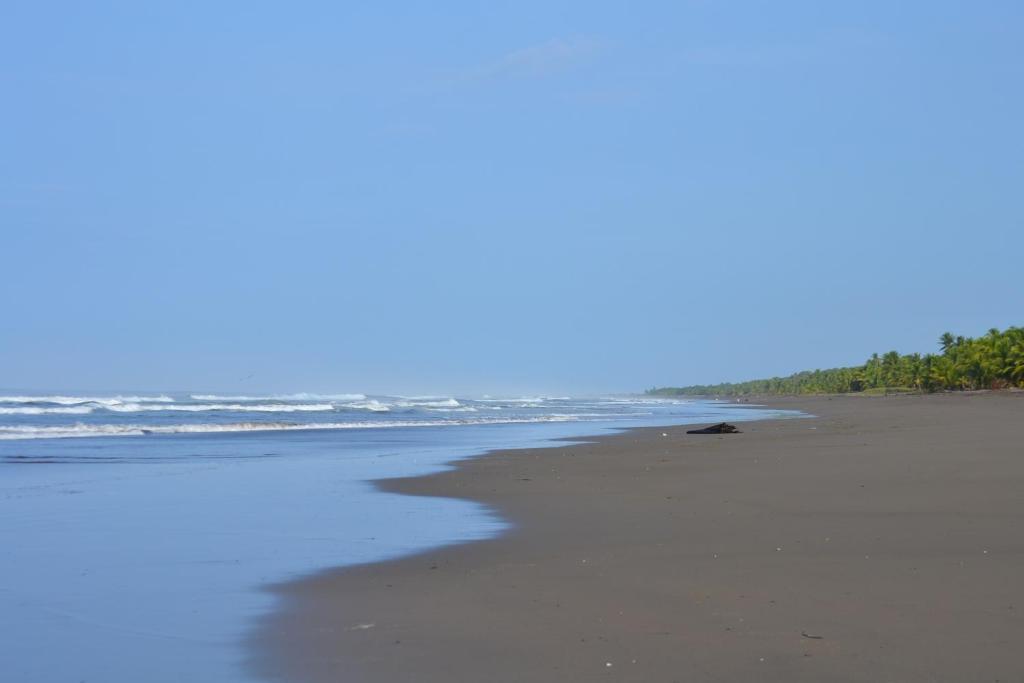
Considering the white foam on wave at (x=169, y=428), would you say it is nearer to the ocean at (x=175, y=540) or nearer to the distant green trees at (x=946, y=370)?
the ocean at (x=175, y=540)

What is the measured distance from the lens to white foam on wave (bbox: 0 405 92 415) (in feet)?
147

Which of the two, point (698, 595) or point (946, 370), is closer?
point (698, 595)

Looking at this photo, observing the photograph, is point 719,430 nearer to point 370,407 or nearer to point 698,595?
point 698,595

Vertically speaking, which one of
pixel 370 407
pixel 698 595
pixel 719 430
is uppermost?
pixel 370 407

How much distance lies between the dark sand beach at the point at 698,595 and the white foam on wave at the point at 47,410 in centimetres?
3923

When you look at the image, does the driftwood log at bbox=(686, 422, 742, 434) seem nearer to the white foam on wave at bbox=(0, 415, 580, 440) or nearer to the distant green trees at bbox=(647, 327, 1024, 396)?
the white foam on wave at bbox=(0, 415, 580, 440)

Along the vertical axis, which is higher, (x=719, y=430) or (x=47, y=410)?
(x=47, y=410)

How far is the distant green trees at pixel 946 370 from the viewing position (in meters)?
79.4

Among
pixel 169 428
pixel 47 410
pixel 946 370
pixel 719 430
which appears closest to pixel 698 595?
pixel 719 430

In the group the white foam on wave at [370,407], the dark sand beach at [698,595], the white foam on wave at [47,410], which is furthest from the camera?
the white foam on wave at [370,407]

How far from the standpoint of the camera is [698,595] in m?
6.21

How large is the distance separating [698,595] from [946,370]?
88.5 m

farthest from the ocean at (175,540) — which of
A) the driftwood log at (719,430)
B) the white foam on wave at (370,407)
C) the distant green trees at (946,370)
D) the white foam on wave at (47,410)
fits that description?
the distant green trees at (946,370)

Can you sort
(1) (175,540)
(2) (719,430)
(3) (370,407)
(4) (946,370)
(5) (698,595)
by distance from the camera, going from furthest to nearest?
(4) (946,370), (3) (370,407), (2) (719,430), (1) (175,540), (5) (698,595)
